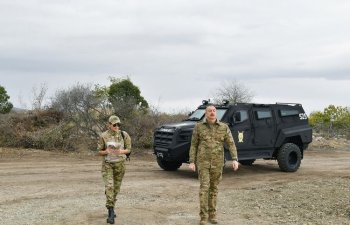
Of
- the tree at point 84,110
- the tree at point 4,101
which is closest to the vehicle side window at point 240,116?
the tree at point 84,110

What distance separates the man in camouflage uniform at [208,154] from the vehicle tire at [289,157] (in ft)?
22.9

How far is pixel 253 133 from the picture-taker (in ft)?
45.1

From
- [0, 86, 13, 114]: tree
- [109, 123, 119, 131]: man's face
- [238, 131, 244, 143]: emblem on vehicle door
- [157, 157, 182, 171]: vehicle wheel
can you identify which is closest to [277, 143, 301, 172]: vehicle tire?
[238, 131, 244, 143]: emblem on vehicle door

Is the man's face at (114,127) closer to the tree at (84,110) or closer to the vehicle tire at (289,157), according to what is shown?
the vehicle tire at (289,157)

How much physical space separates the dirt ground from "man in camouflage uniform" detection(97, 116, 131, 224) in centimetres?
Answer: 50

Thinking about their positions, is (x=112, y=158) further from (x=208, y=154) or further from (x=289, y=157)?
(x=289, y=157)

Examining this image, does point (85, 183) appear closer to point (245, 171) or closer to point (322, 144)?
point (245, 171)

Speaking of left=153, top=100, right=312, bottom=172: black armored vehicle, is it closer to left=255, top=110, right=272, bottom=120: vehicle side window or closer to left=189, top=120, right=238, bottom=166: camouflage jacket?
left=255, top=110, right=272, bottom=120: vehicle side window

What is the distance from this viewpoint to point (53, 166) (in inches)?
592

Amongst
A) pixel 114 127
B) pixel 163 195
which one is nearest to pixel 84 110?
pixel 163 195

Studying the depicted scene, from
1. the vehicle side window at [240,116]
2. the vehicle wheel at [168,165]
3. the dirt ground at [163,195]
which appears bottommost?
the dirt ground at [163,195]

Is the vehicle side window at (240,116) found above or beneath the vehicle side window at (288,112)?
beneath

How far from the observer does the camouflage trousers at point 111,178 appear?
7577mm

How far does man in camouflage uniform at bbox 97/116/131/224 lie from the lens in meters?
7.61
